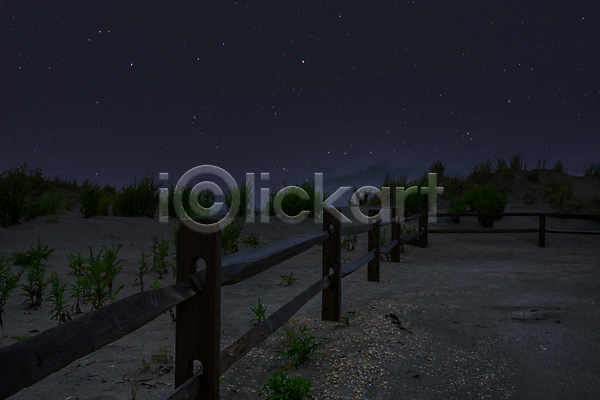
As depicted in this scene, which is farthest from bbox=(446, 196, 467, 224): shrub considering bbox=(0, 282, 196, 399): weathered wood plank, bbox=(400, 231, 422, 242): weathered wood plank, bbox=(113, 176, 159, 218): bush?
bbox=(0, 282, 196, 399): weathered wood plank

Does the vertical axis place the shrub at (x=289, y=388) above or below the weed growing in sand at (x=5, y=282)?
below

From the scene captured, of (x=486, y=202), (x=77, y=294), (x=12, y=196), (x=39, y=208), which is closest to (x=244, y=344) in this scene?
(x=77, y=294)

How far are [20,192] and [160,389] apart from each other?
7.61 meters

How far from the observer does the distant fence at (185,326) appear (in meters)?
0.92

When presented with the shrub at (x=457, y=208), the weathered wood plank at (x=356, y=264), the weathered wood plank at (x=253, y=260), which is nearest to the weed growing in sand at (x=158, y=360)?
the weathered wood plank at (x=253, y=260)

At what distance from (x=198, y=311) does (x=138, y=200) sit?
11.9 meters

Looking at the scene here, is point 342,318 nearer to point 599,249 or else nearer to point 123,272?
point 123,272

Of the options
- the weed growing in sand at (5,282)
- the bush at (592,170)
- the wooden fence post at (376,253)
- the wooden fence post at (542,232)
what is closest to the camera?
the weed growing in sand at (5,282)

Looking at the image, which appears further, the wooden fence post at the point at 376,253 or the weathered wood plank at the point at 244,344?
the wooden fence post at the point at 376,253

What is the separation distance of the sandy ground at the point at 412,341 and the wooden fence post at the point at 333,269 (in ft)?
0.53

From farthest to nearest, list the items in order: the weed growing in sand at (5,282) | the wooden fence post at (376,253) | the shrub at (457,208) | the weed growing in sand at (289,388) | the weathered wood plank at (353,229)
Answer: the shrub at (457,208) < the wooden fence post at (376,253) < the weathered wood plank at (353,229) < the weed growing in sand at (5,282) < the weed growing in sand at (289,388)

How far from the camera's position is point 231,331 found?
363cm

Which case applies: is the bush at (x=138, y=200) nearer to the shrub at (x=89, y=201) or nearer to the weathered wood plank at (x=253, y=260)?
the shrub at (x=89, y=201)

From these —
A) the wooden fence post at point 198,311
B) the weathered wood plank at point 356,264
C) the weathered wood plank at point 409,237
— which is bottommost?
the weathered wood plank at point 409,237
